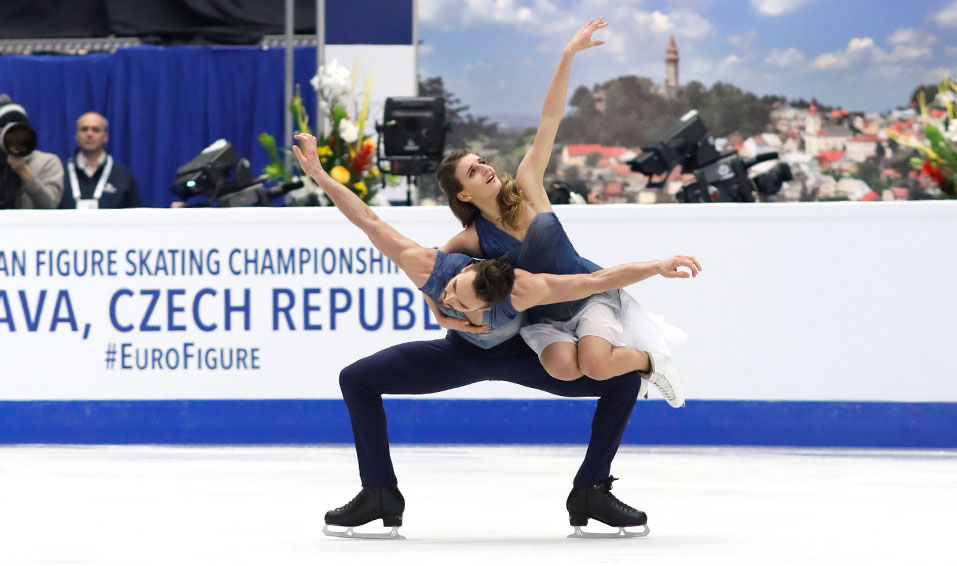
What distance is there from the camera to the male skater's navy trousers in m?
3.52

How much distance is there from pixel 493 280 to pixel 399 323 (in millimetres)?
2225

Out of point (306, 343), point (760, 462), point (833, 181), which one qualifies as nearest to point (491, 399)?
point (306, 343)

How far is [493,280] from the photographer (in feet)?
10.8

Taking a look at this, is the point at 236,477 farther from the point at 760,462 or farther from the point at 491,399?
the point at 760,462

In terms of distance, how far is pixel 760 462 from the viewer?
501 cm

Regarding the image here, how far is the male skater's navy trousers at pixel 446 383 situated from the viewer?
3523 mm

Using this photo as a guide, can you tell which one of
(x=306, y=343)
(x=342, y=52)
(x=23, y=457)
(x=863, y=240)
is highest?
(x=342, y=52)

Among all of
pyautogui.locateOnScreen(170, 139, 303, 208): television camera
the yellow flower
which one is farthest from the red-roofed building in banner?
pyautogui.locateOnScreen(170, 139, 303, 208): television camera

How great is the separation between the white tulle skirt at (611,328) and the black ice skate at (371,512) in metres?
0.55

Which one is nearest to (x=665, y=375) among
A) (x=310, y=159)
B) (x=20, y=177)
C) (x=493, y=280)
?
(x=493, y=280)

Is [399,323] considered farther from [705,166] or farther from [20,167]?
[20,167]

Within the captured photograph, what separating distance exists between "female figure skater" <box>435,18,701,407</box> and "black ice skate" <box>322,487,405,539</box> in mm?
489

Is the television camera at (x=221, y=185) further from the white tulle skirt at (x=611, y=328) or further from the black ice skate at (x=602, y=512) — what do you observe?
the black ice skate at (x=602, y=512)

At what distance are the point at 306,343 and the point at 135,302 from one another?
729 millimetres
